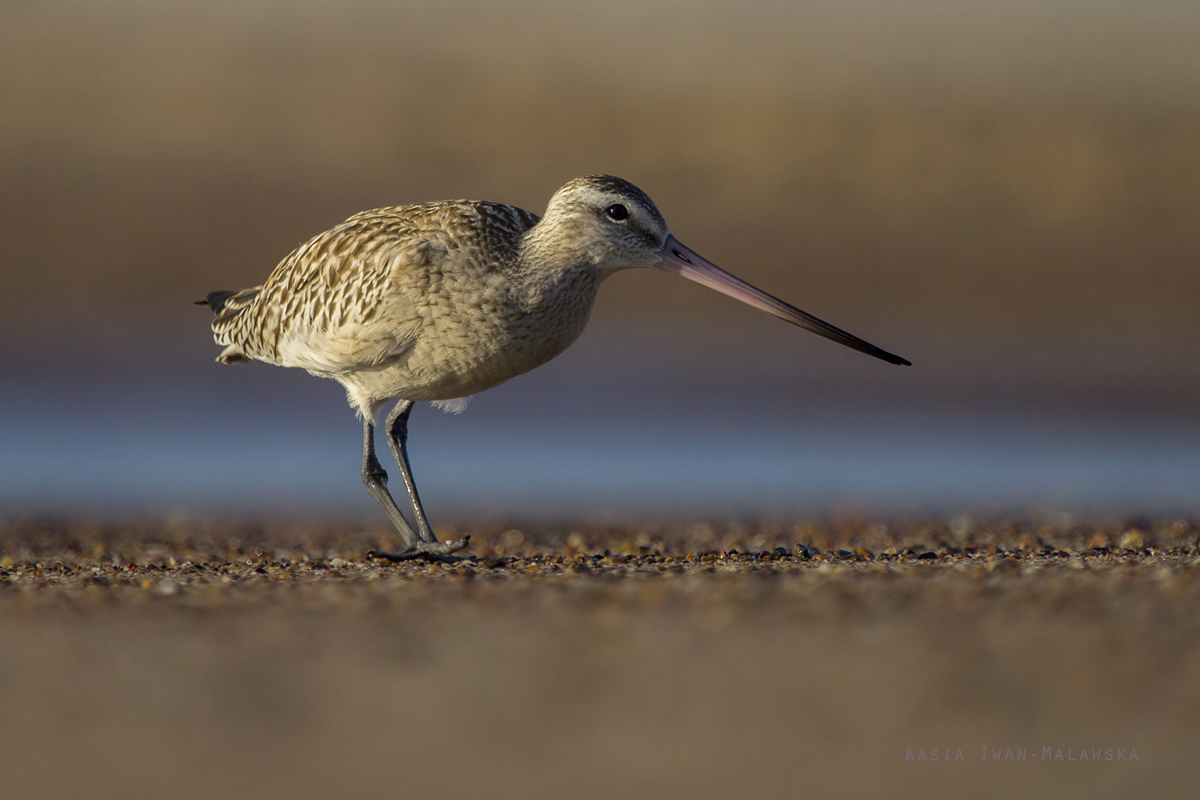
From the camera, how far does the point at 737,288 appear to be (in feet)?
24.2

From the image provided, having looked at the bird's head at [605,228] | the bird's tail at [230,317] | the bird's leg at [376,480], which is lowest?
the bird's leg at [376,480]

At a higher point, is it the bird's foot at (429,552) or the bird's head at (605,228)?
the bird's head at (605,228)

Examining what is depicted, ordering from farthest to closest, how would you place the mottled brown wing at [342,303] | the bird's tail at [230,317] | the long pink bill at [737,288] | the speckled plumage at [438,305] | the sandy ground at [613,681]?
the bird's tail at [230,317], the long pink bill at [737,288], the mottled brown wing at [342,303], the speckled plumage at [438,305], the sandy ground at [613,681]

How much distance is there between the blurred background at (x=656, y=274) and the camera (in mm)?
11078

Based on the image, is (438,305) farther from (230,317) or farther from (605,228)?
(230,317)

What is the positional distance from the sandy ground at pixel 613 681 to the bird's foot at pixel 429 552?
0.57 m

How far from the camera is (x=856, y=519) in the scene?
8.67 metres

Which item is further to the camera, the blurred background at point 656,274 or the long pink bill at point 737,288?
the blurred background at point 656,274

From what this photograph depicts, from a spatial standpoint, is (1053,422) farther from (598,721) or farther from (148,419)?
(598,721)

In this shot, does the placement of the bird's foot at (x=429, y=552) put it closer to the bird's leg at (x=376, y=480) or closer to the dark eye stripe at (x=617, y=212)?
the bird's leg at (x=376, y=480)

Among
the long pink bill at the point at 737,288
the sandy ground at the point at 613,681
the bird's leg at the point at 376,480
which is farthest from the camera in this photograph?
the bird's leg at the point at 376,480

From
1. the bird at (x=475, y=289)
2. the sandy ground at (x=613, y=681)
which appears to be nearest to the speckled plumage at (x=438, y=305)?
the bird at (x=475, y=289)

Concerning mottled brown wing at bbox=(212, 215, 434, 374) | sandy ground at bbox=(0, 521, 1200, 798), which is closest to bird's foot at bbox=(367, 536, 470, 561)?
sandy ground at bbox=(0, 521, 1200, 798)

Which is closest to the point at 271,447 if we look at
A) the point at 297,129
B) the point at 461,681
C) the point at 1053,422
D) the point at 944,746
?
the point at 1053,422
